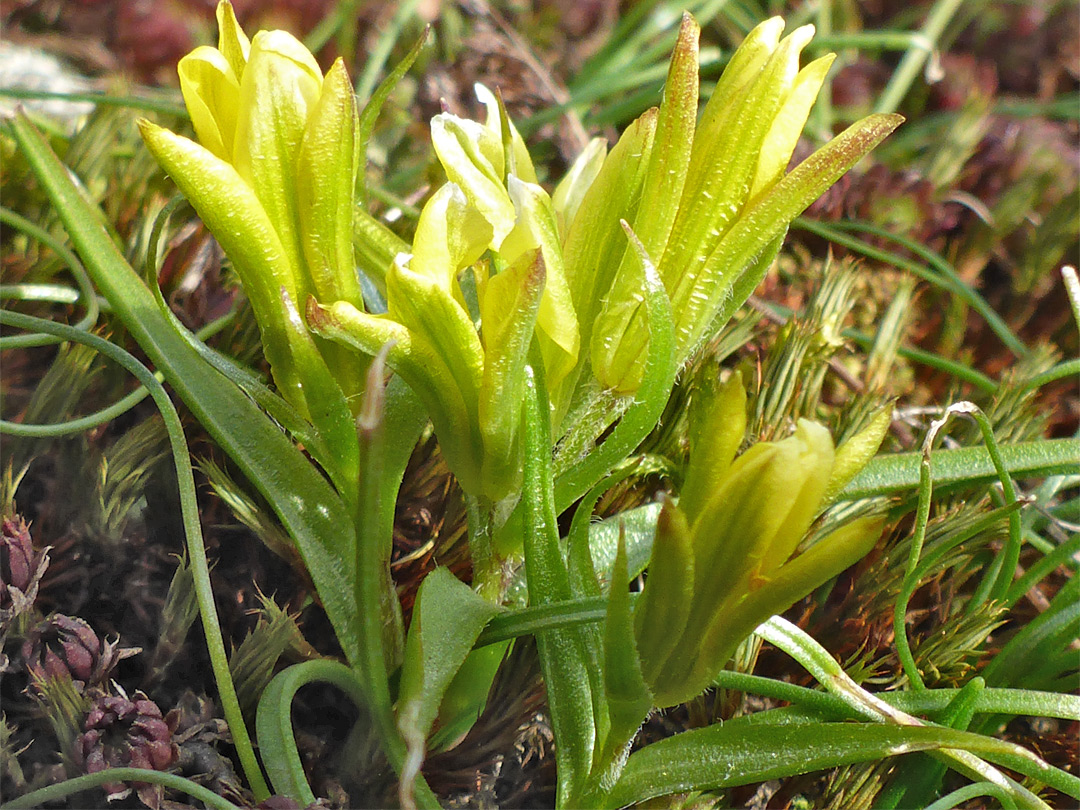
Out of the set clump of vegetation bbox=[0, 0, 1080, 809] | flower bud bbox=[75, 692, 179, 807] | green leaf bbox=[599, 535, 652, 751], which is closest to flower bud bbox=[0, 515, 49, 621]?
clump of vegetation bbox=[0, 0, 1080, 809]

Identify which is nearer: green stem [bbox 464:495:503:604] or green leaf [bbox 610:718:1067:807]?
green leaf [bbox 610:718:1067:807]

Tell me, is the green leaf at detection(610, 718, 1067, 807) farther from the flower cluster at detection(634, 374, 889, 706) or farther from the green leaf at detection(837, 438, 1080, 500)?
the green leaf at detection(837, 438, 1080, 500)

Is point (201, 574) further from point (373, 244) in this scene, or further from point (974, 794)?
point (974, 794)

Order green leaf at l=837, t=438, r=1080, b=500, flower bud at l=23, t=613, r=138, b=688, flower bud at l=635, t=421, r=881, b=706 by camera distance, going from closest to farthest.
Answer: flower bud at l=635, t=421, r=881, b=706 → flower bud at l=23, t=613, r=138, b=688 → green leaf at l=837, t=438, r=1080, b=500

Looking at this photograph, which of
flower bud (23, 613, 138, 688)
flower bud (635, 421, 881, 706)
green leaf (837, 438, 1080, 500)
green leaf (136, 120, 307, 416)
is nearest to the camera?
flower bud (635, 421, 881, 706)

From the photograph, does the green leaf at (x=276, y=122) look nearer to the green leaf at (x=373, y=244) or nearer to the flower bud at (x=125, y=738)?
the green leaf at (x=373, y=244)

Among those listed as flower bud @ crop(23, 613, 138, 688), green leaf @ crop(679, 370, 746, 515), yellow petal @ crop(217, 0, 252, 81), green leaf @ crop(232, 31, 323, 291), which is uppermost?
yellow petal @ crop(217, 0, 252, 81)

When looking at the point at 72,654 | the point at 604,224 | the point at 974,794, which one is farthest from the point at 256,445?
the point at 974,794

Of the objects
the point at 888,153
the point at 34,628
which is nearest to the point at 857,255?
the point at 888,153
